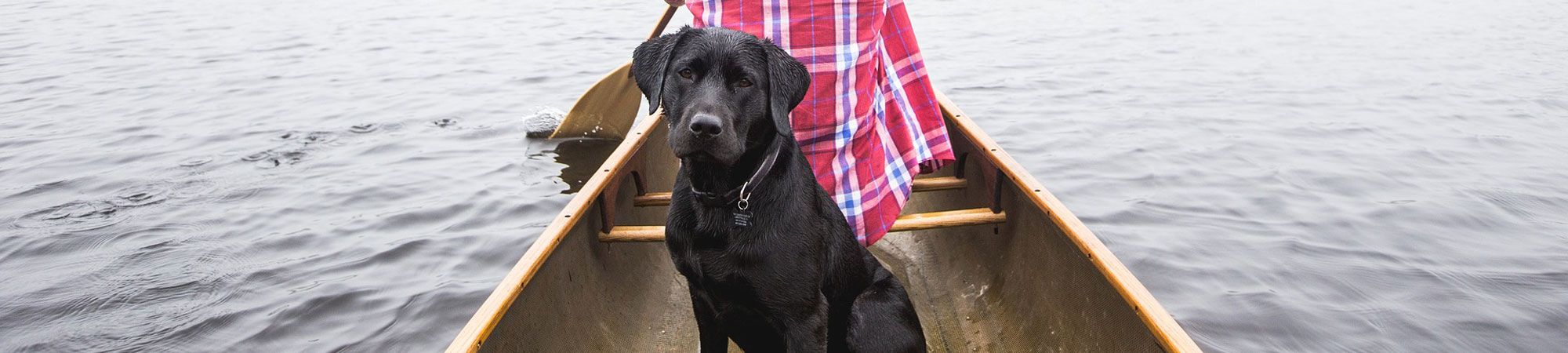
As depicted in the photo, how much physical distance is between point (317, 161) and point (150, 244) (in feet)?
7.00

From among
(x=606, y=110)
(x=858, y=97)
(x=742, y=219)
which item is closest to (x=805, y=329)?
(x=742, y=219)

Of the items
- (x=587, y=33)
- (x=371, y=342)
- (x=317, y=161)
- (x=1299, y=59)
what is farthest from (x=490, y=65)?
(x=1299, y=59)

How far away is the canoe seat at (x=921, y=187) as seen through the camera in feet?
17.9

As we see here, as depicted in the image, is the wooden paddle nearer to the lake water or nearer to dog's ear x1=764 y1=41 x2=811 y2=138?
the lake water

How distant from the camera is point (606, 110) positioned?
9234mm

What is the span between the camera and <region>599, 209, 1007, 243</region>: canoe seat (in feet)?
15.2

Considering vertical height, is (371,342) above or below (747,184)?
below

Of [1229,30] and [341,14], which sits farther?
[341,14]

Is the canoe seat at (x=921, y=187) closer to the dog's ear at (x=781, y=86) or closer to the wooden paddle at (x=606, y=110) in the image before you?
the dog's ear at (x=781, y=86)

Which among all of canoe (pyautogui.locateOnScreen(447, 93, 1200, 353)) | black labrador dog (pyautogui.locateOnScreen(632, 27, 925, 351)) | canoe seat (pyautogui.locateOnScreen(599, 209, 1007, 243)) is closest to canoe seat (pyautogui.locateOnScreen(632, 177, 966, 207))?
canoe (pyautogui.locateOnScreen(447, 93, 1200, 353))

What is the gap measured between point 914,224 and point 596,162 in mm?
5269

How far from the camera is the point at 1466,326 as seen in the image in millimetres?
6191

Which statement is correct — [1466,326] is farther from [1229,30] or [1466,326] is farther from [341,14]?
[341,14]

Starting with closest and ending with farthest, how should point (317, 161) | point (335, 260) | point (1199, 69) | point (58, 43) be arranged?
point (335, 260) → point (317, 161) → point (1199, 69) → point (58, 43)
